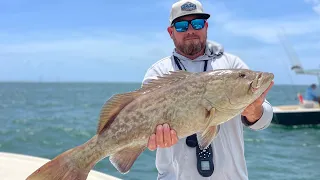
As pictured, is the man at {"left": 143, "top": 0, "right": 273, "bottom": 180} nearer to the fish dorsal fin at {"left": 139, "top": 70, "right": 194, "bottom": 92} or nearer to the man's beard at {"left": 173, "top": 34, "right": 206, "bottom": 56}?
the man's beard at {"left": 173, "top": 34, "right": 206, "bottom": 56}

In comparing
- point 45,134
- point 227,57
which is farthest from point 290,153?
point 227,57

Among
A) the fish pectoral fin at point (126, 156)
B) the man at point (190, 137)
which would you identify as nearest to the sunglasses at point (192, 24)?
the man at point (190, 137)

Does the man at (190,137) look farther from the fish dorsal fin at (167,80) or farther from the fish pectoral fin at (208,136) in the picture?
the fish dorsal fin at (167,80)

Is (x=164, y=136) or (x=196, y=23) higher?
(x=196, y=23)

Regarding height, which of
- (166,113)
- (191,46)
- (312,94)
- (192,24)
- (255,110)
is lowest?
(312,94)

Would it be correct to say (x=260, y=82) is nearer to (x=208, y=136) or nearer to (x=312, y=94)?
(x=208, y=136)

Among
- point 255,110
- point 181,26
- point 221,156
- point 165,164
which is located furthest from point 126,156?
point 181,26

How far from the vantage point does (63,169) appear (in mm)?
2975

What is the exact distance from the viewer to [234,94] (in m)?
3.12

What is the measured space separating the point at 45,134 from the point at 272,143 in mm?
12464

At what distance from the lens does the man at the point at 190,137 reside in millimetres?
3449

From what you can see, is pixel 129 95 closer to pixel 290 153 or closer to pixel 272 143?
pixel 290 153

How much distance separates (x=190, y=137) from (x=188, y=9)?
1.19 m

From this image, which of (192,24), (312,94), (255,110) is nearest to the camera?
(255,110)
